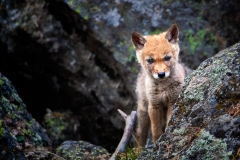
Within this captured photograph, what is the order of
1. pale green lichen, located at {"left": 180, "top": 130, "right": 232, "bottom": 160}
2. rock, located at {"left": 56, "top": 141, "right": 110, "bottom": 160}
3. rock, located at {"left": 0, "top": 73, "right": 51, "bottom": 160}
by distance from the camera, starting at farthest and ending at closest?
rock, located at {"left": 56, "top": 141, "right": 110, "bottom": 160}
rock, located at {"left": 0, "top": 73, "right": 51, "bottom": 160}
pale green lichen, located at {"left": 180, "top": 130, "right": 232, "bottom": 160}

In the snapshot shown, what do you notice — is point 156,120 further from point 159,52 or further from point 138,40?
point 138,40

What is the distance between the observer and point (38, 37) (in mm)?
9055

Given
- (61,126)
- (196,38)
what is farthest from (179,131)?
(61,126)

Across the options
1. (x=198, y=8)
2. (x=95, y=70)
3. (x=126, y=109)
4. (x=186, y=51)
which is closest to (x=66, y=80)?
(x=95, y=70)

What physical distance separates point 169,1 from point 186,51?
3.82ft

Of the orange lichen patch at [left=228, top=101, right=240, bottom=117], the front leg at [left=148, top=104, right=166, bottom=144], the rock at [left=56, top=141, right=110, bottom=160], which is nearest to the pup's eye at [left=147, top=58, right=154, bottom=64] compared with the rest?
the front leg at [left=148, top=104, right=166, bottom=144]

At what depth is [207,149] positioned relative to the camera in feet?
11.5

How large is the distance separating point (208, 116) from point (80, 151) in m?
2.28

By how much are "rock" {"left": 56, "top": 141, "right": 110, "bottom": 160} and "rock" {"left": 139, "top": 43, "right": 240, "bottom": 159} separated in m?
1.44

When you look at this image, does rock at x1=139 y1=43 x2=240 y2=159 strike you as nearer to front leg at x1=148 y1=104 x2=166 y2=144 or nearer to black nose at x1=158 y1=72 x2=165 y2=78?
black nose at x1=158 y1=72 x2=165 y2=78

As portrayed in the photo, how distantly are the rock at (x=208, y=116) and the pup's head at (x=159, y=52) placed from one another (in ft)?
5.19

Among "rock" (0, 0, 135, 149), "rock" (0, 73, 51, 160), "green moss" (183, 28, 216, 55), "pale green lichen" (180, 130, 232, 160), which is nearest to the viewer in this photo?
"pale green lichen" (180, 130, 232, 160)

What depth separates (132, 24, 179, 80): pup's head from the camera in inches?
236

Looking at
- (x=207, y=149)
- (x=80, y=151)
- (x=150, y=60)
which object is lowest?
(x=207, y=149)
